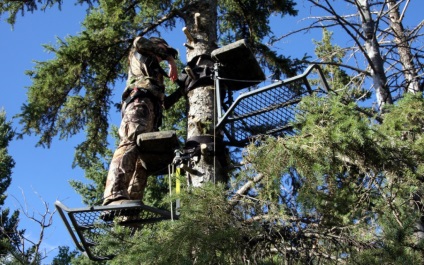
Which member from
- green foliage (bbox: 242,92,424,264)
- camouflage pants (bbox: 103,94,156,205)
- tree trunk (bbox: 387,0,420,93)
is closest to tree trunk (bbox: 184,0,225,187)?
camouflage pants (bbox: 103,94,156,205)


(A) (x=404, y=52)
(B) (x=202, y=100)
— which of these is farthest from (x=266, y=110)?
(A) (x=404, y=52)

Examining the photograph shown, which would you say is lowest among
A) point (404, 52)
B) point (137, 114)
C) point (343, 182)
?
point (343, 182)

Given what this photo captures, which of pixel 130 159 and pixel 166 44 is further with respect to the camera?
pixel 166 44

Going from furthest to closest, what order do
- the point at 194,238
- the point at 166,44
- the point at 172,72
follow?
the point at 166,44 → the point at 172,72 → the point at 194,238

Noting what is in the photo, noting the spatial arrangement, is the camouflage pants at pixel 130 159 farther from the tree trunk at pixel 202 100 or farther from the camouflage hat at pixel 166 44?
the camouflage hat at pixel 166 44

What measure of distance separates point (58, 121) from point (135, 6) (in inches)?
85.0

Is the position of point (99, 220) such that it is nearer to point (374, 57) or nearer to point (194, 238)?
point (194, 238)

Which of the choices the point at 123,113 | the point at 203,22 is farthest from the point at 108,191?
the point at 203,22

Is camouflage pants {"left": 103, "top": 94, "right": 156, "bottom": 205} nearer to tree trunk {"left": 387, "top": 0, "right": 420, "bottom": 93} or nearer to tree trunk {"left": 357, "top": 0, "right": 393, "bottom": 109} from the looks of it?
tree trunk {"left": 357, "top": 0, "right": 393, "bottom": 109}

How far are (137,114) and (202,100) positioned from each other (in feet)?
2.32

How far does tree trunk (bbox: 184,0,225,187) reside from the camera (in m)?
5.88

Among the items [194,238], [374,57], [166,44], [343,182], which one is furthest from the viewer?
[374,57]

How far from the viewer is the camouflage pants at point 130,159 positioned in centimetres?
594

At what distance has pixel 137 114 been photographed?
655cm
